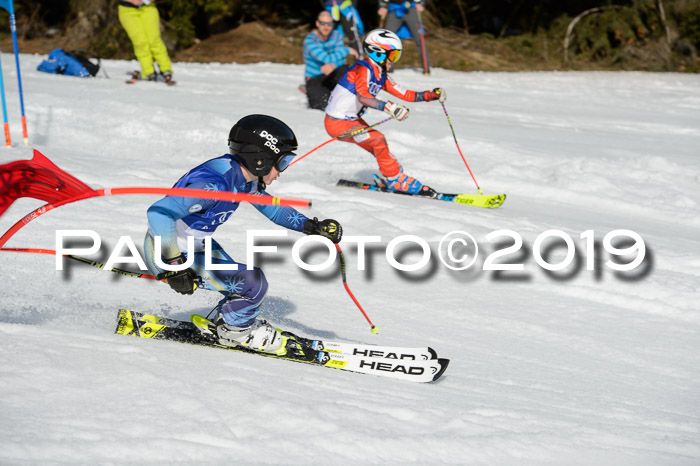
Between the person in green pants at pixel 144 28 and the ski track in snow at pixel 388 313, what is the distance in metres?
1.15

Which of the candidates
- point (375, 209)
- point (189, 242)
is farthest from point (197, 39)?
point (189, 242)

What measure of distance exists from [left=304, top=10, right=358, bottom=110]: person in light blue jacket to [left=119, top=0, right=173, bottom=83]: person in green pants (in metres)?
2.58

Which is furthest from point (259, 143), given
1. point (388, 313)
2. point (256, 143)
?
point (388, 313)

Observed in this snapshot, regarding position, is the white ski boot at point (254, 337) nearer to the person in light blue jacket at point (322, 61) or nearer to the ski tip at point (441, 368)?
the ski tip at point (441, 368)

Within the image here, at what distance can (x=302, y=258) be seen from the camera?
19.9 ft

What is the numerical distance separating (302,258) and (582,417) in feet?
9.83

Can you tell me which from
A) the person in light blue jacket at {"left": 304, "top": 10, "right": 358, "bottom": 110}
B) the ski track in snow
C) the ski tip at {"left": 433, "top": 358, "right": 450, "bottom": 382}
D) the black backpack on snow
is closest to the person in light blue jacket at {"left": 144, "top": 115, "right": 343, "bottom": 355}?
the ski track in snow

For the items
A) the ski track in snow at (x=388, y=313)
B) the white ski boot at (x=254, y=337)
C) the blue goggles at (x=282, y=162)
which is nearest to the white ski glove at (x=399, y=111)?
the ski track in snow at (x=388, y=313)

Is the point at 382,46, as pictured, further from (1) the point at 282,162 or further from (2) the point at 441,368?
(2) the point at 441,368

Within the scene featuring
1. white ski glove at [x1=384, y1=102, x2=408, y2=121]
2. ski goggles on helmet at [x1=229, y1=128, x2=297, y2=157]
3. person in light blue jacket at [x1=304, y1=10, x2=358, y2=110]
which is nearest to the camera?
ski goggles on helmet at [x1=229, y1=128, x2=297, y2=157]

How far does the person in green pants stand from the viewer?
37.4 feet

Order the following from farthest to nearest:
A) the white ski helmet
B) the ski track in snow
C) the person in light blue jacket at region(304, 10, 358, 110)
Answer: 1. the person in light blue jacket at region(304, 10, 358, 110)
2. the white ski helmet
3. the ski track in snow

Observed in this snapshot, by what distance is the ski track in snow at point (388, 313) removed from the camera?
3.07 m

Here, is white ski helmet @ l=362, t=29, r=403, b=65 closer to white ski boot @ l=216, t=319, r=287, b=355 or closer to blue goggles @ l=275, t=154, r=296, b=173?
blue goggles @ l=275, t=154, r=296, b=173
